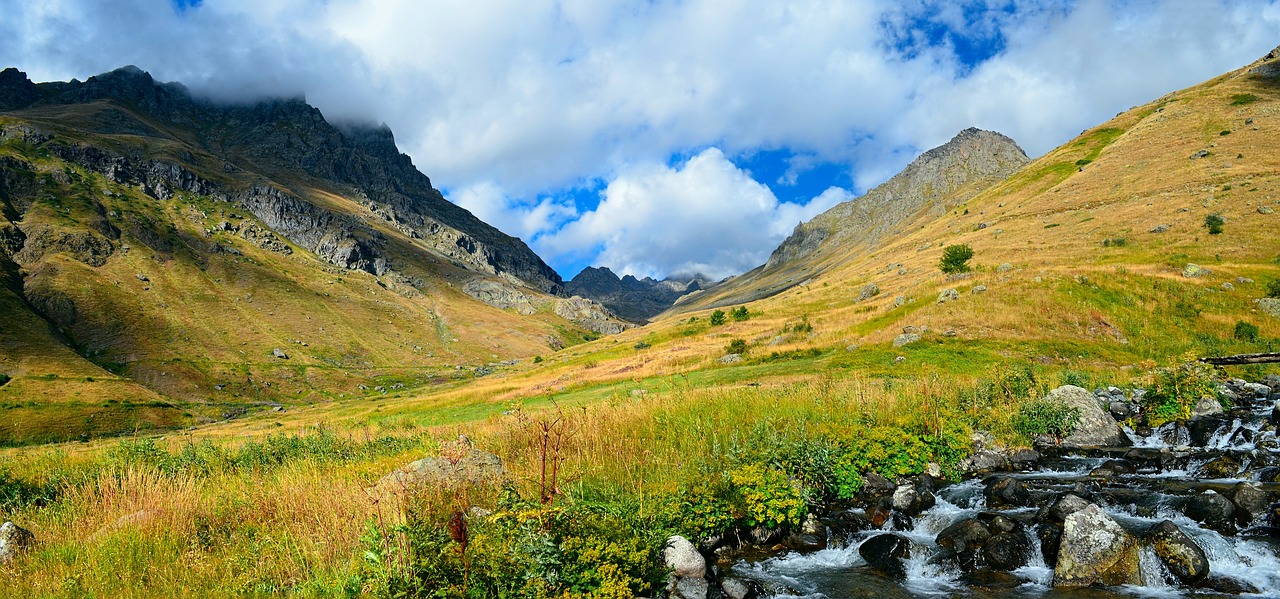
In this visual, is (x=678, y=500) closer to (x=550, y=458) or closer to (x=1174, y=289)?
(x=550, y=458)

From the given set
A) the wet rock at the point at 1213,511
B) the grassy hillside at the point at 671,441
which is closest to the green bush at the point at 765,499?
the grassy hillside at the point at 671,441

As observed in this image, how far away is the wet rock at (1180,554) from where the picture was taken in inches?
339

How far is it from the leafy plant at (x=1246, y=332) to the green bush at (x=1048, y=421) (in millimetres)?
19101

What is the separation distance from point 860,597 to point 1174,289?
119ft

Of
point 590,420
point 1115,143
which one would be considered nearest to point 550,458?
point 590,420

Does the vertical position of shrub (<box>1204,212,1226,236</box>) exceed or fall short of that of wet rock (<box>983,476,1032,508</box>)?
it exceeds it

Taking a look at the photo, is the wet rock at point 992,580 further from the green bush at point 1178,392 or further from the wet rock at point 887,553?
the green bush at point 1178,392

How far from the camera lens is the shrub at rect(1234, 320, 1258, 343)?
87.0 ft

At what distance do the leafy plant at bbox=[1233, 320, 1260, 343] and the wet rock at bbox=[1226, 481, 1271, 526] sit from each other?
79.7 feet

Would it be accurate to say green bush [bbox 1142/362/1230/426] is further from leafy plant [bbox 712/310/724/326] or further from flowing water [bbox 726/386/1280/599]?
leafy plant [bbox 712/310/724/326]

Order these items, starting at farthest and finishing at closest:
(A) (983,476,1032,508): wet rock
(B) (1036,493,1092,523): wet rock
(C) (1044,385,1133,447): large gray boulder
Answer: (C) (1044,385,1133,447): large gray boulder, (A) (983,476,1032,508): wet rock, (B) (1036,493,1092,523): wet rock

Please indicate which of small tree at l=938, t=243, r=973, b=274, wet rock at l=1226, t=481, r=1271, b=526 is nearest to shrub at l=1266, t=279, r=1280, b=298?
small tree at l=938, t=243, r=973, b=274

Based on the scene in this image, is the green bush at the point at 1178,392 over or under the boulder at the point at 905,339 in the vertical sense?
under

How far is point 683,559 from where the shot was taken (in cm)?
920
